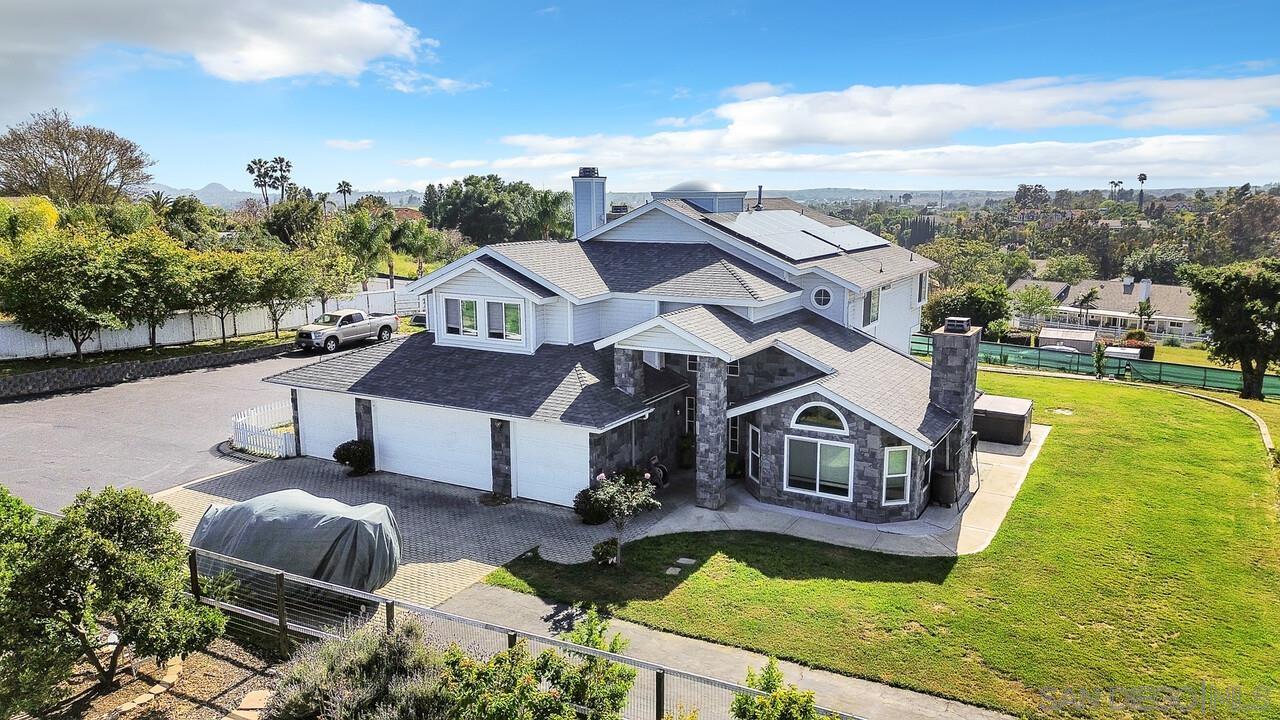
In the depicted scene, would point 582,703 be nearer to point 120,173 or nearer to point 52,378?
point 52,378

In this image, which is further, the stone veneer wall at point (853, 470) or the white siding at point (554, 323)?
the white siding at point (554, 323)

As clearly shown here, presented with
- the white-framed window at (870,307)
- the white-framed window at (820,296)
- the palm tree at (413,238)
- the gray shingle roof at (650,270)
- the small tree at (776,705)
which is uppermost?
the palm tree at (413,238)

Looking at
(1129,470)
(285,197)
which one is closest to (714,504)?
(1129,470)

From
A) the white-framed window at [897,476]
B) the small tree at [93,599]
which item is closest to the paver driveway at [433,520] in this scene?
the small tree at [93,599]

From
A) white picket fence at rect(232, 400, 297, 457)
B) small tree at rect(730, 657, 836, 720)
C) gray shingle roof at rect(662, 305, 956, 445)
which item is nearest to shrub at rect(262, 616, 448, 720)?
small tree at rect(730, 657, 836, 720)

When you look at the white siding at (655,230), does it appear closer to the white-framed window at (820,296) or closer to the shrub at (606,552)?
the white-framed window at (820,296)

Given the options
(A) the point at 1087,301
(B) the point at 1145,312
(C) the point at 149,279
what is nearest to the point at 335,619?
(C) the point at 149,279

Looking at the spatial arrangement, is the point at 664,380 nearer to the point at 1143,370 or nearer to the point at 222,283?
→ the point at 222,283

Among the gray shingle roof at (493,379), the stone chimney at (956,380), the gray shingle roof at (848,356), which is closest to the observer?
the gray shingle roof at (848,356)
